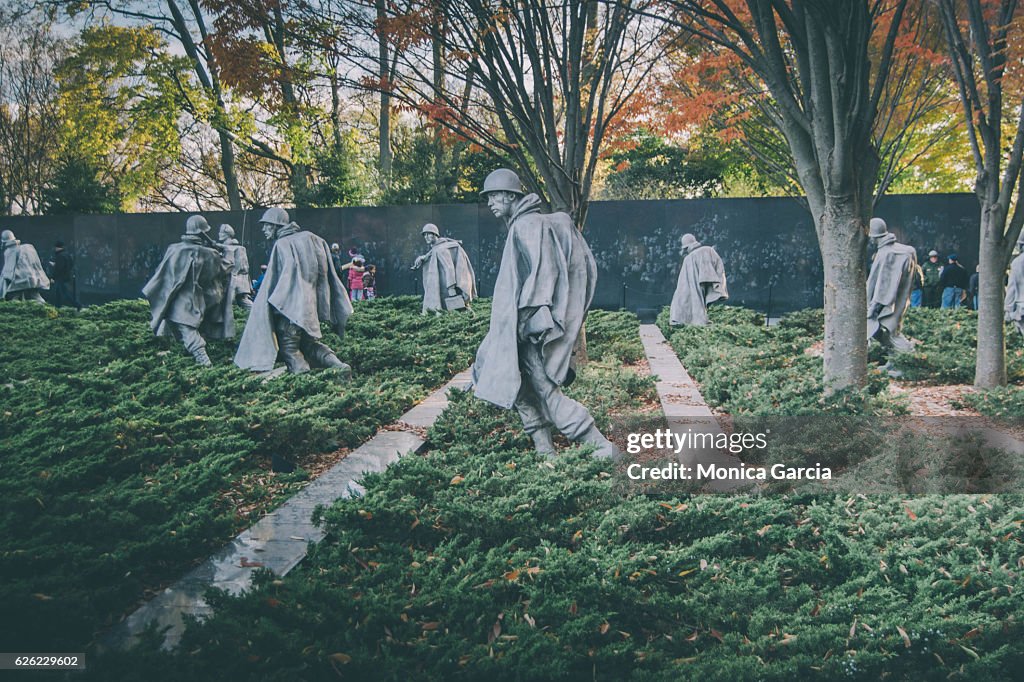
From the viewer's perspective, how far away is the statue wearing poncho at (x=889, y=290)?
10320 mm

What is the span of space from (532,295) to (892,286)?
7210mm

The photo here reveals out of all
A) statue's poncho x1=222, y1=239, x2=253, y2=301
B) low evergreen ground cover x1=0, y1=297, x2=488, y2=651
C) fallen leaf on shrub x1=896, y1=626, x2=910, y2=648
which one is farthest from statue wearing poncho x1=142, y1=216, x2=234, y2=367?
fallen leaf on shrub x1=896, y1=626, x2=910, y2=648

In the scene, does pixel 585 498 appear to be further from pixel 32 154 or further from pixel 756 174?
pixel 756 174

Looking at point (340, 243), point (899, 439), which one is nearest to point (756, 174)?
point (340, 243)

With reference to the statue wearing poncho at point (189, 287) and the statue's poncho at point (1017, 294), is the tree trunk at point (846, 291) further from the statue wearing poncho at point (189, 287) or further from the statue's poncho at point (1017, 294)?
the statue wearing poncho at point (189, 287)

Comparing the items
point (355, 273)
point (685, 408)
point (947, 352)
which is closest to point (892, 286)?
point (947, 352)

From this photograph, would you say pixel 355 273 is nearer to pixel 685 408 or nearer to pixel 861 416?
pixel 685 408

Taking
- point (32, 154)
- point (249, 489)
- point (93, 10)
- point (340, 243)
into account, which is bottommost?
point (249, 489)

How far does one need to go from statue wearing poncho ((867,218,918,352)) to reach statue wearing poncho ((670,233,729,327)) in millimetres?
3612

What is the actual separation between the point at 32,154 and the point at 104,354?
30.1ft

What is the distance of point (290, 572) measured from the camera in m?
3.44

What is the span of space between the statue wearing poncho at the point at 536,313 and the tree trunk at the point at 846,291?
9.69ft

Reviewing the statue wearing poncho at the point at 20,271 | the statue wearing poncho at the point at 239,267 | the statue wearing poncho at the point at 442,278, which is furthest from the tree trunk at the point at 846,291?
the statue wearing poncho at the point at 20,271

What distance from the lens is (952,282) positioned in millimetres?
17422
